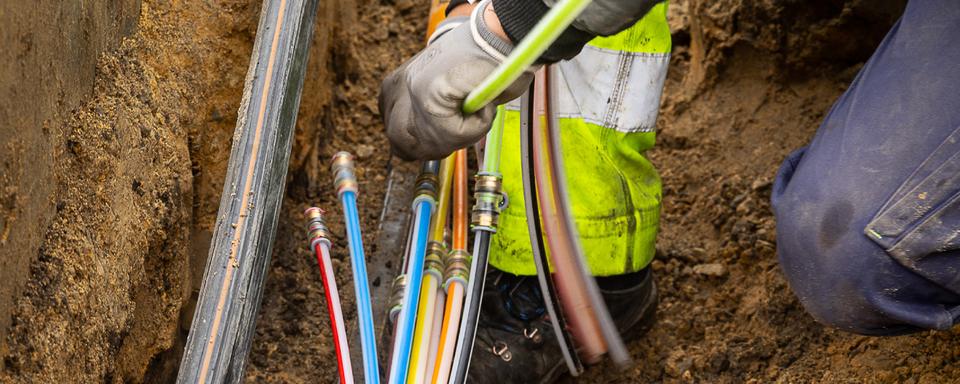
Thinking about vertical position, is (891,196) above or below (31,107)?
above

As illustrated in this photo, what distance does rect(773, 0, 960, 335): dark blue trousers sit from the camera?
1.14 meters

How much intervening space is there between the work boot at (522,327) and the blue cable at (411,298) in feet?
0.73

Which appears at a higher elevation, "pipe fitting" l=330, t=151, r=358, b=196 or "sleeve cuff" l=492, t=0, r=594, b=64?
"sleeve cuff" l=492, t=0, r=594, b=64

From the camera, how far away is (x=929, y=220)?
1130 mm

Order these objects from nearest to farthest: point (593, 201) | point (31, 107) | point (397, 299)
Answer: point (31, 107), point (397, 299), point (593, 201)

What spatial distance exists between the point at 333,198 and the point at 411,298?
21.7 inches

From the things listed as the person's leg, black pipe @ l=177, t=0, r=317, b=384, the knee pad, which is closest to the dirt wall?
black pipe @ l=177, t=0, r=317, b=384

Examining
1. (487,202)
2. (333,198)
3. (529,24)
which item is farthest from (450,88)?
(333,198)

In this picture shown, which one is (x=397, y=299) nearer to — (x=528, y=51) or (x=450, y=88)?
(x=450, y=88)

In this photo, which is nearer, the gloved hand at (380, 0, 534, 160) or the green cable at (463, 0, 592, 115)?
the green cable at (463, 0, 592, 115)

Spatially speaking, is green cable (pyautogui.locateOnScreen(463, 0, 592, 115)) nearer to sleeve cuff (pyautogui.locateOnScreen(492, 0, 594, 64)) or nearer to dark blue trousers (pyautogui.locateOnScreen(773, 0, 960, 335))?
sleeve cuff (pyautogui.locateOnScreen(492, 0, 594, 64))

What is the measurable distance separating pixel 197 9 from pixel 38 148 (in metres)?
0.49

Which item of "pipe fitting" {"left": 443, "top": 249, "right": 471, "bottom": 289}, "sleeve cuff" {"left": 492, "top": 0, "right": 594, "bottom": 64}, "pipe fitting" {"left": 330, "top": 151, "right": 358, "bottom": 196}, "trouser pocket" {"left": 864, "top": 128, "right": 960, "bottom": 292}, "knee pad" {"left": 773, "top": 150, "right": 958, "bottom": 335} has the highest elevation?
"sleeve cuff" {"left": 492, "top": 0, "right": 594, "bottom": 64}

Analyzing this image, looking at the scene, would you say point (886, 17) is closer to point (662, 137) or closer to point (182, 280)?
point (662, 137)
